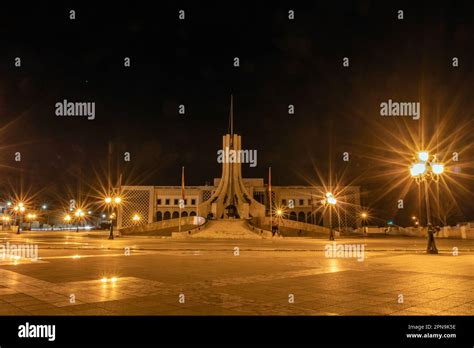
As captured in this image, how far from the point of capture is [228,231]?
49.8 meters

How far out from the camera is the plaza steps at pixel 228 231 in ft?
157

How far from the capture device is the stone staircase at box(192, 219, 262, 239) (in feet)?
158

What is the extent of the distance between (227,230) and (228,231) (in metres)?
0.27

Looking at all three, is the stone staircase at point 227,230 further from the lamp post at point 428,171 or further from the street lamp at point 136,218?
the street lamp at point 136,218

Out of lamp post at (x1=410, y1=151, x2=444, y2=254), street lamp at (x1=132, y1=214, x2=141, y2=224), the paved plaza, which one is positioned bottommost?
street lamp at (x1=132, y1=214, x2=141, y2=224)

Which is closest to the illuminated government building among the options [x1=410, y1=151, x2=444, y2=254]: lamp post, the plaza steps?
the plaza steps

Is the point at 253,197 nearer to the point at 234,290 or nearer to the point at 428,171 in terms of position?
the point at 428,171

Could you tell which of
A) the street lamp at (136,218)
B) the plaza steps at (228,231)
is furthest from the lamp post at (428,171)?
the street lamp at (136,218)

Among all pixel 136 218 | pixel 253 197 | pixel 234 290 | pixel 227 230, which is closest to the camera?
pixel 234 290

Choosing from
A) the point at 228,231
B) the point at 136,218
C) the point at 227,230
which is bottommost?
the point at 136,218

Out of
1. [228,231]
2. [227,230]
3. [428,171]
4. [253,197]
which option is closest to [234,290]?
[428,171]

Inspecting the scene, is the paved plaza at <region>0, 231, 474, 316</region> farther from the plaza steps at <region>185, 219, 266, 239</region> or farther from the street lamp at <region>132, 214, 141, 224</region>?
the street lamp at <region>132, 214, 141, 224</region>

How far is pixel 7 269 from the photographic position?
12.0 m
